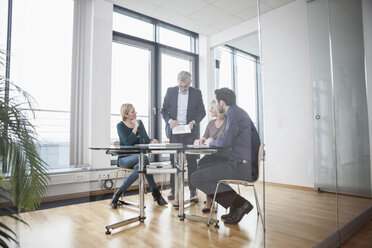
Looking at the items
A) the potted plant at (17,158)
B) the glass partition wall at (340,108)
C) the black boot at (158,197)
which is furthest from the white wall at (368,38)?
the potted plant at (17,158)

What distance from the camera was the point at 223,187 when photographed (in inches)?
63.6

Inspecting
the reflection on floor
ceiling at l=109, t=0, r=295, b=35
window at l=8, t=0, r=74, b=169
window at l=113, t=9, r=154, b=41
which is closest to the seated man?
ceiling at l=109, t=0, r=295, b=35

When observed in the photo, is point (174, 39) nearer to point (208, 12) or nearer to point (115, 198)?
point (208, 12)

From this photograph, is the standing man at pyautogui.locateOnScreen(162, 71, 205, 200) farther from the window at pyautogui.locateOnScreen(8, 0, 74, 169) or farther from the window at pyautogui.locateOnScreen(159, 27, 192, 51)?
the window at pyautogui.locateOnScreen(8, 0, 74, 169)

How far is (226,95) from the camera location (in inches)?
62.9

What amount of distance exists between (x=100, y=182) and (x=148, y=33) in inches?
39.8

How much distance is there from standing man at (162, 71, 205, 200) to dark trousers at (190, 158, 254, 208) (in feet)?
0.42

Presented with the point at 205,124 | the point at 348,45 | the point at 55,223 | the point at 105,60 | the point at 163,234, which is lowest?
the point at 163,234

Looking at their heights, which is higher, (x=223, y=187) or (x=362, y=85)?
(x=362, y=85)

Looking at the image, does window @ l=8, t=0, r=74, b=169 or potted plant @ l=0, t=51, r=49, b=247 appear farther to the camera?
window @ l=8, t=0, r=74, b=169

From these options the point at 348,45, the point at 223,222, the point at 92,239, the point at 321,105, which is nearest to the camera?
the point at 92,239

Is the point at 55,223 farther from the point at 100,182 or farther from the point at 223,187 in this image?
the point at 223,187

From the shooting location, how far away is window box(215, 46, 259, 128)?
1.60 m

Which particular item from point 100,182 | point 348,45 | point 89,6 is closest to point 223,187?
point 100,182
